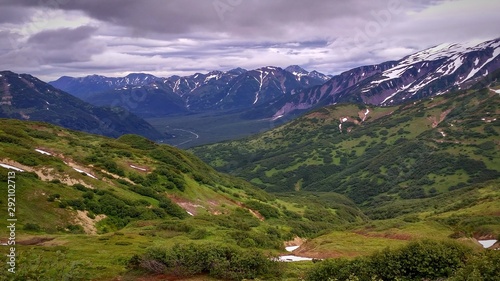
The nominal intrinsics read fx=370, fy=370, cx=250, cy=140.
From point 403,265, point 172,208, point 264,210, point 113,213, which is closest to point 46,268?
point 403,265

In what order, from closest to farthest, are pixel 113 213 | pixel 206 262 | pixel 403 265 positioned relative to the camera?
pixel 403 265, pixel 206 262, pixel 113 213

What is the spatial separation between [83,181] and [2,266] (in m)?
42.3

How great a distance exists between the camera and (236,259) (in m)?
34.9

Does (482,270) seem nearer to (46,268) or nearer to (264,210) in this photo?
(46,268)

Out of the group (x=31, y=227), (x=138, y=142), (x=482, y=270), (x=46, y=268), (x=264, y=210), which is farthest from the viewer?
(x=138, y=142)

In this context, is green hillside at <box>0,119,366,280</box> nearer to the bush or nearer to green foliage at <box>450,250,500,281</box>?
the bush

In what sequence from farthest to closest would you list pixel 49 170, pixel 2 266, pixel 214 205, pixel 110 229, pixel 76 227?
pixel 214 205
pixel 49 170
pixel 110 229
pixel 76 227
pixel 2 266

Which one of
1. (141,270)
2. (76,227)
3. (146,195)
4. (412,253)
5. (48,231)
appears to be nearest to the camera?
(412,253)

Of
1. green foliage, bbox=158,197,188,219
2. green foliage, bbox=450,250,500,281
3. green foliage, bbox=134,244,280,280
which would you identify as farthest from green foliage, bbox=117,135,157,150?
green foliage, bbox=450,250,500,281

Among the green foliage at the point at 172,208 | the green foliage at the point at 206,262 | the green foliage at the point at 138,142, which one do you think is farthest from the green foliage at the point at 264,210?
the green foliage at the point at 206,262

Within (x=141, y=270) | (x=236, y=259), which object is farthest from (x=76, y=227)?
(x=236, y=259)

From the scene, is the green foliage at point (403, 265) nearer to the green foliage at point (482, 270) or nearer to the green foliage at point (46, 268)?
the green foliage at point (482, 270)

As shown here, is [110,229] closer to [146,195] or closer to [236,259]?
[146,195]

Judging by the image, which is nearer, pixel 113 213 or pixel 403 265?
pixel 403 265
